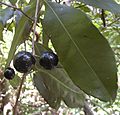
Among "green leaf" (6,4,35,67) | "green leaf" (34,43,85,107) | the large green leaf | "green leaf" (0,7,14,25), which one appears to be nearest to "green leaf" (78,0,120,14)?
the large green leaf

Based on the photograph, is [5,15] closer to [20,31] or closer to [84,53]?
[20,31]

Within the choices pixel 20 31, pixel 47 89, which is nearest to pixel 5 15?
pixel 47 89

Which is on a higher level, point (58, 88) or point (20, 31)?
point (20, 31)

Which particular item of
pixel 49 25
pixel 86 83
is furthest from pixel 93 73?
pixel 49 25

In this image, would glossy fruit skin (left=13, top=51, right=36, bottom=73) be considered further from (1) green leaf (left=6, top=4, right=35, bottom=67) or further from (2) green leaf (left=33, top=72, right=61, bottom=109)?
(2) green leaf (left=33, top=72, right=61, bottom=109)

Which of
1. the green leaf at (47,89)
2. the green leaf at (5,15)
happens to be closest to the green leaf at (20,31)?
the green leaf at (47,89)

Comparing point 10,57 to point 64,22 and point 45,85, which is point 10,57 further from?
point 45,85

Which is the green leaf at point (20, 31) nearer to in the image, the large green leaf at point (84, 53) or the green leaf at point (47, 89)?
the large green leaf at point (84, 53)
